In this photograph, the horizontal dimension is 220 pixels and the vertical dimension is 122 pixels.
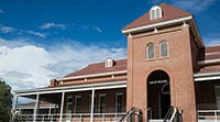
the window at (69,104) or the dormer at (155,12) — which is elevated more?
the dormer at (155,12)

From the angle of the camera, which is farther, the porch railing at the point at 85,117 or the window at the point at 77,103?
the window at the point at 77,103

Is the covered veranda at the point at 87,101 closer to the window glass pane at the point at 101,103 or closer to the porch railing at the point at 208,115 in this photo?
the window glass pane at the point at 101,103

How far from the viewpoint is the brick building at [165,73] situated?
16219mm

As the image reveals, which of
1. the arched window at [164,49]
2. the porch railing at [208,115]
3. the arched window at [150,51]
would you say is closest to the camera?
the porch railing at [208,115]

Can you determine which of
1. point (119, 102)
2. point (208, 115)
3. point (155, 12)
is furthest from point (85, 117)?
point (155, 12)

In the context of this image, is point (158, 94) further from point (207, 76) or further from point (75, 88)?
point (75, 88)

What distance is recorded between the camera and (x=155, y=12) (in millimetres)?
19641

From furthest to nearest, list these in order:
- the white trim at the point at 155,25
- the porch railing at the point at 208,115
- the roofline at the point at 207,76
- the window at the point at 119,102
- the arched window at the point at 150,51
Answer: the window at the point at 119,102
the arched window at the point at 150,51
the white trim at the point at 155,25
the porch railing at the point at 208,115
the roofline at the point at 207,76

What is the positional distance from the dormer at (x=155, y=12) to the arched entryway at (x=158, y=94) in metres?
4.42

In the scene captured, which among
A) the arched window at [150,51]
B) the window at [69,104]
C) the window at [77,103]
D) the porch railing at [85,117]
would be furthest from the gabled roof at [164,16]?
the window at [69,104]

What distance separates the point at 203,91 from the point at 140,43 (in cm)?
578

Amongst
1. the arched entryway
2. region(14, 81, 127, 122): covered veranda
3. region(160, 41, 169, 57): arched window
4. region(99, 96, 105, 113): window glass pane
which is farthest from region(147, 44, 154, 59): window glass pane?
region(99, 96, 105, 113): window glass pane

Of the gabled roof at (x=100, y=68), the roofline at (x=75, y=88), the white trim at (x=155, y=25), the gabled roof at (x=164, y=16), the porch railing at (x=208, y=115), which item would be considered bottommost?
the porch railing at (x=208, y=115)

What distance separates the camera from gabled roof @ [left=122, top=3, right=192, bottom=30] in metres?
18.0
